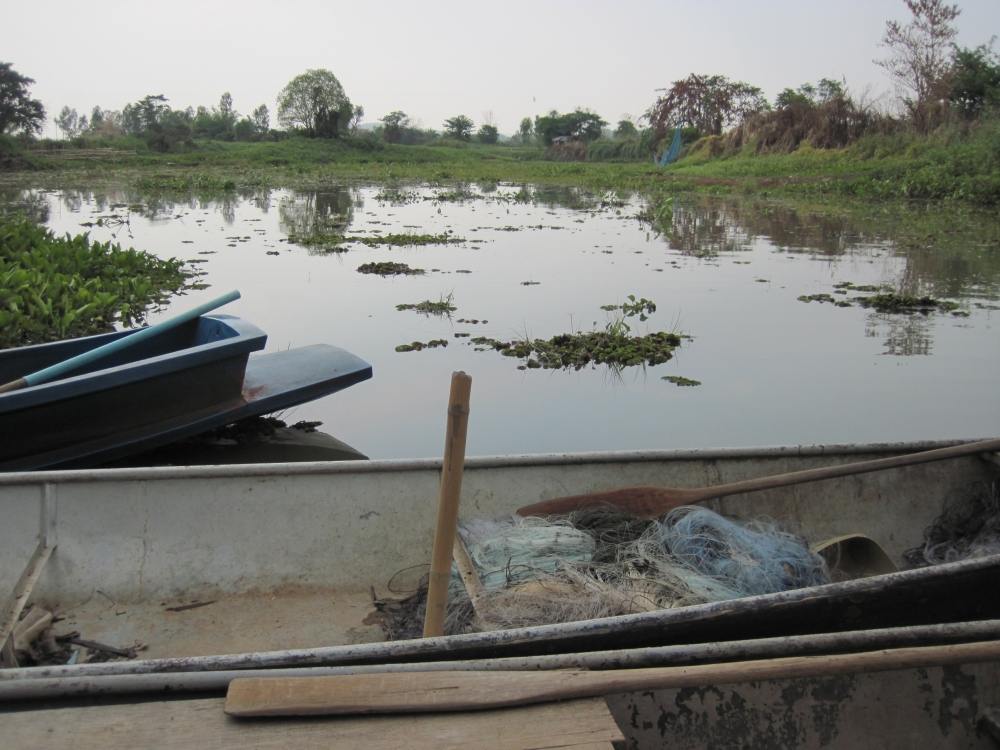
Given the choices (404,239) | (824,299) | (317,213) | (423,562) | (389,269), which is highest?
(317,213)

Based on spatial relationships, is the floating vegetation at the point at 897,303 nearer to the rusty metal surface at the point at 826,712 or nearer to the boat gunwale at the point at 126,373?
the boat gunwale at the point at 126,373

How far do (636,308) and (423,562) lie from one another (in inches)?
239

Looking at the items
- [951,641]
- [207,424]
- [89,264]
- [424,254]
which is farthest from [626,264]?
[951,641]

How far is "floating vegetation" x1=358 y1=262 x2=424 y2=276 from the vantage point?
11.5m

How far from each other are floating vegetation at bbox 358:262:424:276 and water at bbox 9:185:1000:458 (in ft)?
0.87

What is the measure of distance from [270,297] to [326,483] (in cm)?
663

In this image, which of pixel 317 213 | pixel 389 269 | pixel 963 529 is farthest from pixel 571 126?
pixel 963 529

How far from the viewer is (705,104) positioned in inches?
1756

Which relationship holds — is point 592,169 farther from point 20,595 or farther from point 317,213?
point 20,595

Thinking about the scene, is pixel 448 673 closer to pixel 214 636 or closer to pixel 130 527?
pixel 214 636

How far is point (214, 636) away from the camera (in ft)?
11.1

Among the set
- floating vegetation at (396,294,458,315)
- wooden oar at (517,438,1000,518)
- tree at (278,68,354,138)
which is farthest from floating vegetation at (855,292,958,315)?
tree at (278,68,354,138)

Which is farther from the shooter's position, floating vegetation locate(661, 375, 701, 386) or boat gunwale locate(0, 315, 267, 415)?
floating vegetation locate(661, 375, 701, 386)

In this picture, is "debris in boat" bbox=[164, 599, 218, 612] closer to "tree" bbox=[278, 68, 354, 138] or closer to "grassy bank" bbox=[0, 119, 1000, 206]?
"grassy bank" bbox=[0, 119, 1000, 206]
